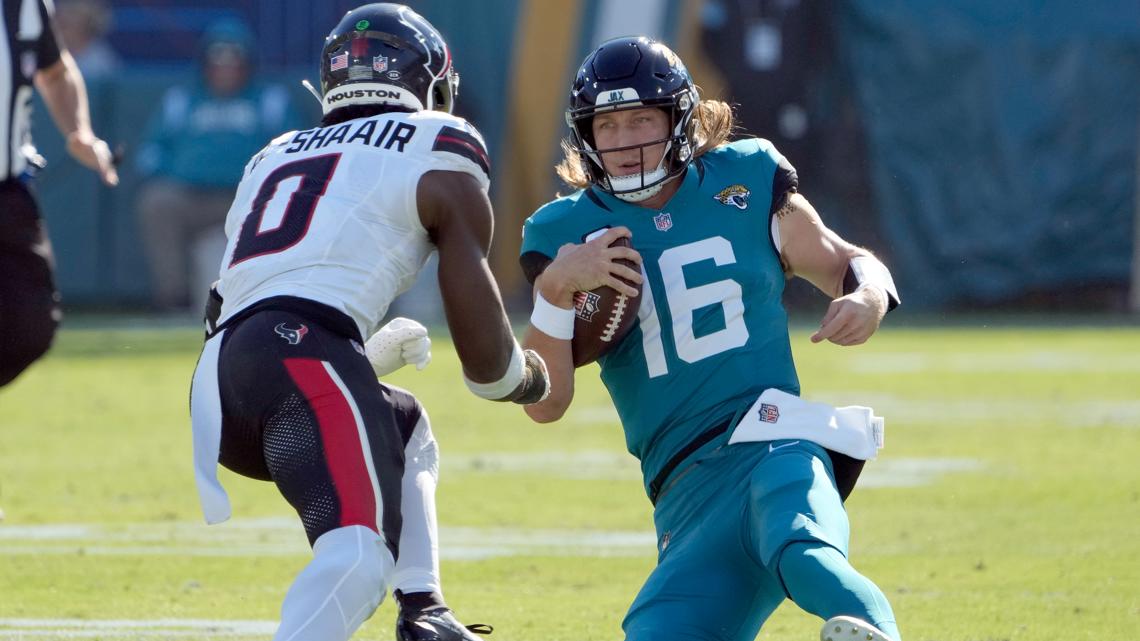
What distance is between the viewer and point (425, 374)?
11.2 m

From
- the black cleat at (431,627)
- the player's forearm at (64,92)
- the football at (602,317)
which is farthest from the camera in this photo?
the player's forearm at (64,92)

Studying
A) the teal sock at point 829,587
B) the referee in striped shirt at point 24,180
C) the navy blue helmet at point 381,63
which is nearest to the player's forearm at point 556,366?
the navy blue helmet at point 381,63

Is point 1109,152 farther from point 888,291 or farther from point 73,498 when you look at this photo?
point 888,291

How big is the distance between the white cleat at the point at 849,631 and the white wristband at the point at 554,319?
3.63ft

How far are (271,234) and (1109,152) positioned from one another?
40.3 ft

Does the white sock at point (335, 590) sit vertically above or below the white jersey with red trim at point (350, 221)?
below

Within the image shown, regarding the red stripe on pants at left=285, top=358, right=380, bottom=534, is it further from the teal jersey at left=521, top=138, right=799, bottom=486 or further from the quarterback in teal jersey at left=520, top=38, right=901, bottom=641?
the teal jersey at left=521, top=138, right=799, bottom=486

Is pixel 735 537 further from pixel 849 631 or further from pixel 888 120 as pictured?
pixel 888 120

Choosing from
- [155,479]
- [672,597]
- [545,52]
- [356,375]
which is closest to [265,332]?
[356,375]

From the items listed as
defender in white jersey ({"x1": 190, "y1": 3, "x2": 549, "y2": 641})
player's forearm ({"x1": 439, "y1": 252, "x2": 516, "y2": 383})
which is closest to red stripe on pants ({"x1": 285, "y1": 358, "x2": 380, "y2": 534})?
defender in white jersey ({"x1": 190, "y1": 3, "x2": 549, "y2": 641})

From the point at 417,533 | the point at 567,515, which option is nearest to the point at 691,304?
the point at 417,533

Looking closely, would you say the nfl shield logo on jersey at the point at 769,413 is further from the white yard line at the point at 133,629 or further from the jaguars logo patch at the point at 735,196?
the white yard line at the point at 133,629

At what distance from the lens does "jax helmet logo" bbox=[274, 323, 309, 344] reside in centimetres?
358

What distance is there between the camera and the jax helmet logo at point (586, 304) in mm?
4035
